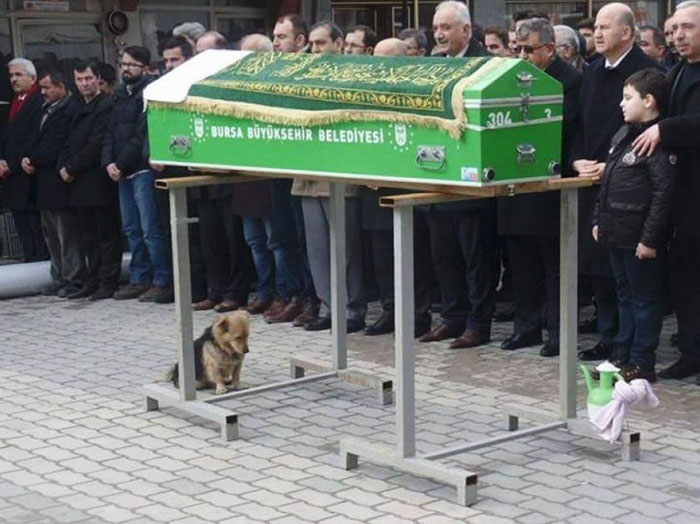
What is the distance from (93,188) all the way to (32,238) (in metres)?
1.78

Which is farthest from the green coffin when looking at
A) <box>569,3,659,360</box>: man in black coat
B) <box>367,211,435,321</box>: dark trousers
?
<box>367,211,435,321</box>: dark trousers

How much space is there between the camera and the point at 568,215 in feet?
19.6

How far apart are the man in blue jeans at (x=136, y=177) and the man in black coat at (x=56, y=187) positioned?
0.52 meters

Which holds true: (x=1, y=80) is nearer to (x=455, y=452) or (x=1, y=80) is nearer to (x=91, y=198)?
(x=91, y=198)

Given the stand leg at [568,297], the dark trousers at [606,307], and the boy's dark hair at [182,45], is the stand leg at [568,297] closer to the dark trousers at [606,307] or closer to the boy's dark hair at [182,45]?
the dark trousers at [606,307]

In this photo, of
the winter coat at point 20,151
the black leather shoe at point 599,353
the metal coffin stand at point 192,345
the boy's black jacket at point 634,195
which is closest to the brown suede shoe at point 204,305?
the winter coat at point 20,151

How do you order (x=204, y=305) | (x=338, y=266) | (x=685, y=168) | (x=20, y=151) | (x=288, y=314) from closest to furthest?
(x=685, y=168) < (x=338, y=266) < (x=288, y=314) < (x=204, y=305) < (x=20, y=151)

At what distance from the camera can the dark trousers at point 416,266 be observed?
8.89m

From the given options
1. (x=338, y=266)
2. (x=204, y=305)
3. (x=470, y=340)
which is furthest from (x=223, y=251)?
(x=338, y=266)

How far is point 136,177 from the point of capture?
10.4m

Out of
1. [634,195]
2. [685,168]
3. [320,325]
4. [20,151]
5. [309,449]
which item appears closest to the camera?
[309,449]

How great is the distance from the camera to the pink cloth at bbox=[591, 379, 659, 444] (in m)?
5.90

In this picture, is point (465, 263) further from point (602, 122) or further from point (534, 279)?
point (602, 122)

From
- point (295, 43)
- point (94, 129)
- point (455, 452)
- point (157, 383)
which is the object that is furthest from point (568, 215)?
point (94, 129)
